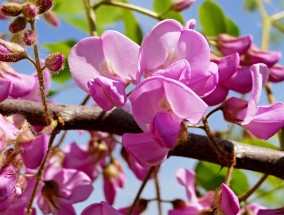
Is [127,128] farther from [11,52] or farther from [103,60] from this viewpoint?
[11,52]

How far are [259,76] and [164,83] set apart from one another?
0.50 ft

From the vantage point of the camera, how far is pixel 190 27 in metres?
0.82

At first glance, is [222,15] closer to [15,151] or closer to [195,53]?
[195,53]

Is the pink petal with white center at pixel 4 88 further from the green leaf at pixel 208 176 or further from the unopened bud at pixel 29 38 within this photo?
the green leaf at pixel 208 176

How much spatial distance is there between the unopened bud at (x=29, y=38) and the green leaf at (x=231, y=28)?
2.62 ft

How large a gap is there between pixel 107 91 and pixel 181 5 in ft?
2.08

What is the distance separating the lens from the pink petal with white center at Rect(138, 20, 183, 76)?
799 millimetres

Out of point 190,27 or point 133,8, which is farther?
point 133,8

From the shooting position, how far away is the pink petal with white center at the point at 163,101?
29.3 inches

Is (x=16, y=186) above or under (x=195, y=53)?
under

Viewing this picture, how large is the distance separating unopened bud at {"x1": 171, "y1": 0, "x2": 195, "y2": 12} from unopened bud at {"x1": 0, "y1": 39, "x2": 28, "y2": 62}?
63cm

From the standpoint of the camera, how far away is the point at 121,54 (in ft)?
2.73

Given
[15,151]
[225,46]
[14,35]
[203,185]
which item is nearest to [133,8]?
[225,46]

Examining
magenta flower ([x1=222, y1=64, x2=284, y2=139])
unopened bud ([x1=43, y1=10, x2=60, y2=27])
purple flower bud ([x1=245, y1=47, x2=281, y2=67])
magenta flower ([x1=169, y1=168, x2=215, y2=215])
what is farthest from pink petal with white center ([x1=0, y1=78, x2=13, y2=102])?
unopened bud ([x1=43, y1=10, x2=60, y2=27])
